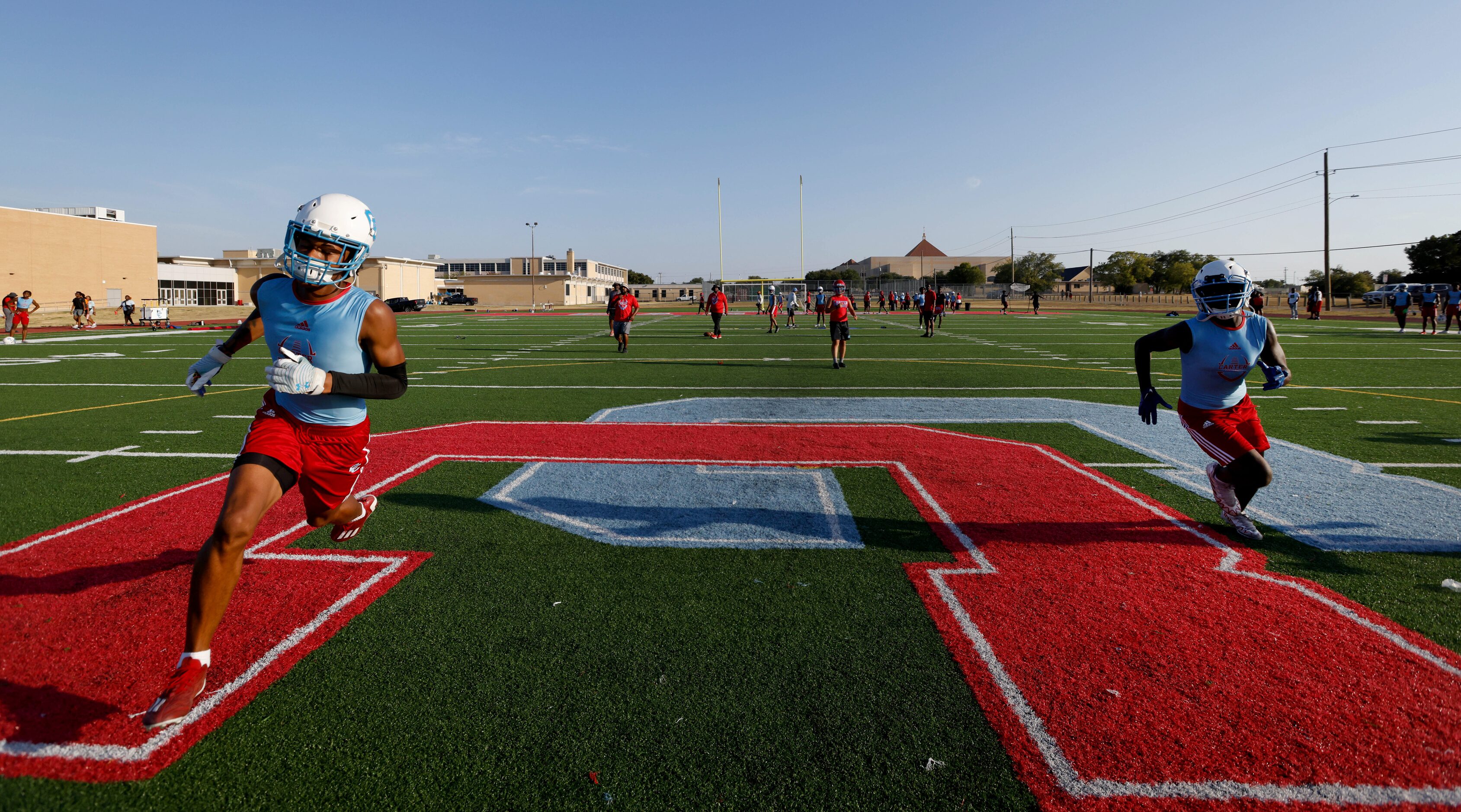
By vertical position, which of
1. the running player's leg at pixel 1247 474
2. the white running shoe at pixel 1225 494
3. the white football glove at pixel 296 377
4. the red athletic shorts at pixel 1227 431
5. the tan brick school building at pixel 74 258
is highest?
the tan brick school building at pixel 74 258

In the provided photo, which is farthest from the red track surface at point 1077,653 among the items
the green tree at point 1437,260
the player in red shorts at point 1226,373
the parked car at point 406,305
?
the green tree at point 1437,260

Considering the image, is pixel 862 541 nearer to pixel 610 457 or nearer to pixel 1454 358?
pixel 610 457

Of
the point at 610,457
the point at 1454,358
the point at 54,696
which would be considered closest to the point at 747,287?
the point at 1454,358

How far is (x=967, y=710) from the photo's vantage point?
301 centimetres

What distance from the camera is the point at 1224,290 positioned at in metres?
4.97

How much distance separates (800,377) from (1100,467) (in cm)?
800

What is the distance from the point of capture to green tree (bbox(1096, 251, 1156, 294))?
326ft

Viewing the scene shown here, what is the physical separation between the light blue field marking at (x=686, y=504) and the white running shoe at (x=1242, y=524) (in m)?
2.57

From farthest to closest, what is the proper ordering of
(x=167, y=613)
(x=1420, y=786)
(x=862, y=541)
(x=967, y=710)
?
(x=862, y=541)
(x=167, y=613)
(x=967, y=710)
(x=1420, y=786)

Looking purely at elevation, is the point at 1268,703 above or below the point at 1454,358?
below

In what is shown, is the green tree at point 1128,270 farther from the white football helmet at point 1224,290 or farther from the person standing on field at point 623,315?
the white football helmet at point 1224,290

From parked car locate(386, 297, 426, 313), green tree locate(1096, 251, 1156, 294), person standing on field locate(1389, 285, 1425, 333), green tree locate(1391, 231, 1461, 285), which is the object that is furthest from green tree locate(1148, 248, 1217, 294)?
parked car locate(386, 297, 426, 313)

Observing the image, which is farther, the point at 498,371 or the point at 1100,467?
the point at 498,371

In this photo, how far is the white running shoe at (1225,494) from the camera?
16.9 feet
